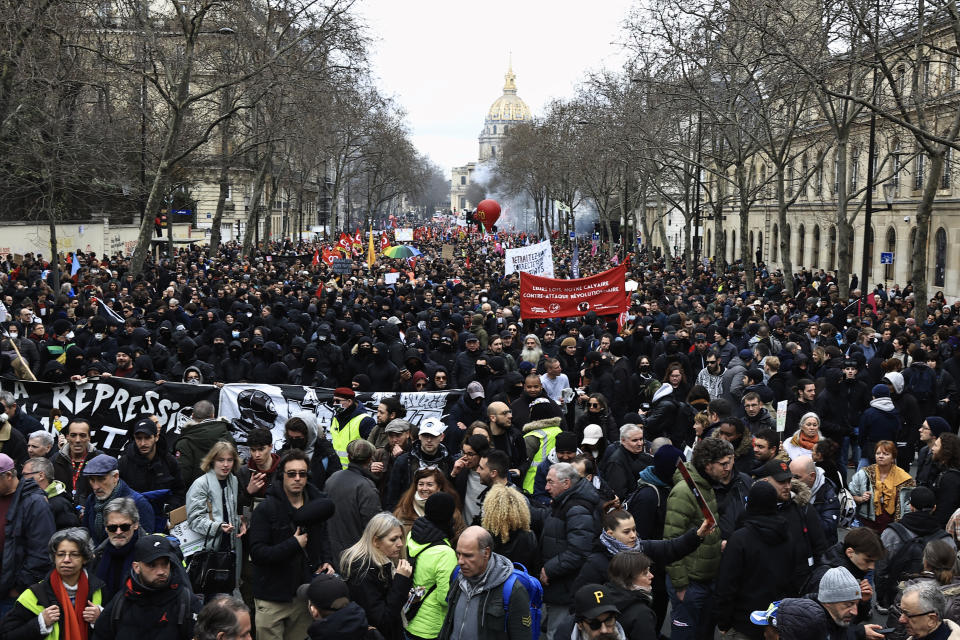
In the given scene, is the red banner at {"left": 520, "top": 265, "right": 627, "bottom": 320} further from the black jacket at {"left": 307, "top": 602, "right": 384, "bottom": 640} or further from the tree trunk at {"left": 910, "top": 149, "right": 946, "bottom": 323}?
the black jacket at {"left": 307, "top": 602, "right": 384, "bottom": 640}

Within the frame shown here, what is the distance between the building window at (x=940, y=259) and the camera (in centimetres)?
3809

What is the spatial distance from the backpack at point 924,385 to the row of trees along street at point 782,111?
20.1 ft

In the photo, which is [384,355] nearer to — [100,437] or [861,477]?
[100,437]

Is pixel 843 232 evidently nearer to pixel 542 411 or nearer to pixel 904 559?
→ pixel 542 411

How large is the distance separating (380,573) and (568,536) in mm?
1174

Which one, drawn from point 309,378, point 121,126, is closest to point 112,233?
point 121,126

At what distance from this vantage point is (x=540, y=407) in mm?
7938

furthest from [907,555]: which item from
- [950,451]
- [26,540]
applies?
[26,540]

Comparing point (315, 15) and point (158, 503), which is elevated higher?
point (315, 15)

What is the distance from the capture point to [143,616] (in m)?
4.77

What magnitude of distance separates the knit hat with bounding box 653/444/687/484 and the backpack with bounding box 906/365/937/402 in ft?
21.2

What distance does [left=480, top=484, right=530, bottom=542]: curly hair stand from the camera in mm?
5621

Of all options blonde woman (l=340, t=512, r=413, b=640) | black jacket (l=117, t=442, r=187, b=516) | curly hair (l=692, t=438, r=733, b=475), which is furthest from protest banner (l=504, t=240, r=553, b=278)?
blonde woman (l=340, t=512, r=413, b=640)

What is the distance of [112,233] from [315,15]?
867 inches
